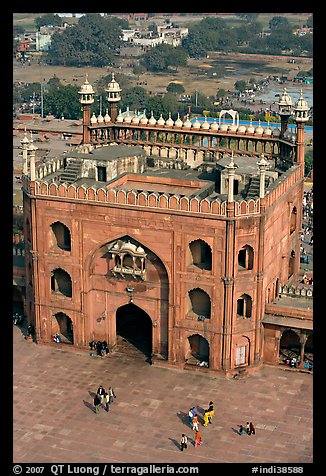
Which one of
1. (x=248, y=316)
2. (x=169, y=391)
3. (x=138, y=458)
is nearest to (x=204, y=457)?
(x=138, y=458)

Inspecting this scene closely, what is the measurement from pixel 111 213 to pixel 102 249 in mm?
2691

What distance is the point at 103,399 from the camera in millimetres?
54188

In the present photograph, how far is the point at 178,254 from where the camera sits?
5678cm

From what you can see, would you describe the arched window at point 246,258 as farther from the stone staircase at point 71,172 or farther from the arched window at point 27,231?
the arched window at point 27,231

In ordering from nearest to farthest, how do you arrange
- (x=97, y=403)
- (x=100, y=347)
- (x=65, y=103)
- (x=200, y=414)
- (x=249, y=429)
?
1. (x=249, y=429)
2. (x=200, y=414)
3. (x=97, y=403)
4. (x=100, y=347)
5. (x=65, y=103)

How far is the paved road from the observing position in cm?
4953

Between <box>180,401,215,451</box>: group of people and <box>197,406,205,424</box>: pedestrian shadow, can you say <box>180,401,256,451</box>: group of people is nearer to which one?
<box>180,401,215,451</box>: group of people

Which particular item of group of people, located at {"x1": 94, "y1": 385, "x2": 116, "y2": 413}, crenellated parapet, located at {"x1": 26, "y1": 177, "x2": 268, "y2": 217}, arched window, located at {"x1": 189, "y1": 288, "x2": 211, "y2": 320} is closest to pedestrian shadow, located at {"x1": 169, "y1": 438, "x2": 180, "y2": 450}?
group of people, located at {"x1": 94, "y1": 385, "x2": 116, "y2": 413}

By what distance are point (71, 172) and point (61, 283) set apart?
24.1 feet

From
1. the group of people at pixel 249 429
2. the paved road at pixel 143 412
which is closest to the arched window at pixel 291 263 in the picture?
the paved road at pixel 143 412

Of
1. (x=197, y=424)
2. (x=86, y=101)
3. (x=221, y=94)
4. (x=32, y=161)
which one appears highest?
(x=221, y=94)

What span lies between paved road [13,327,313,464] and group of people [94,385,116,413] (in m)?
0.41

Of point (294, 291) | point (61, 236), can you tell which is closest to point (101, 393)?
point (61, 236)

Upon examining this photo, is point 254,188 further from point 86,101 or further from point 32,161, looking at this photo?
point 86,101
